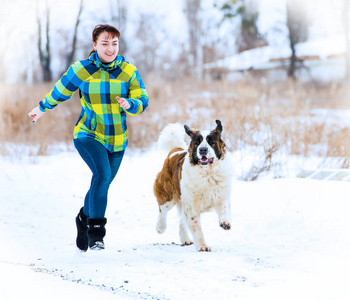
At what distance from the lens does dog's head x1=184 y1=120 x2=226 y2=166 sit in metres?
4.42

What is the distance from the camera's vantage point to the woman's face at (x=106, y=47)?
13.0 ft

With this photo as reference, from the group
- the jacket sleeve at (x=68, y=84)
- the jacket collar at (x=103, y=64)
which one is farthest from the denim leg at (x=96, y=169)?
the jacket collar at (x=103, y=64)

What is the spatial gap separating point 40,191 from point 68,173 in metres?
1.22

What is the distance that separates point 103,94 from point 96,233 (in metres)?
1.17

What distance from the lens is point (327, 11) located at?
29578 millimetres

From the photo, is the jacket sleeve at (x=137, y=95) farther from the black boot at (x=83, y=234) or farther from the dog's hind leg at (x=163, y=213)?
the dog's hind leg at (x=163, y=213)

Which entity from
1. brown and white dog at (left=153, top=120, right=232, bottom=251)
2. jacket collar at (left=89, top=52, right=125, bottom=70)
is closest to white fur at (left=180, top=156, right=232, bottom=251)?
brown and white dog at (left=153, top=120, right=232, bottom=251)

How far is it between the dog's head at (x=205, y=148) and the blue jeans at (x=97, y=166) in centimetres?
70

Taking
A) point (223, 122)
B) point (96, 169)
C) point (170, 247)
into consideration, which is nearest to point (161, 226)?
point (170, 247)

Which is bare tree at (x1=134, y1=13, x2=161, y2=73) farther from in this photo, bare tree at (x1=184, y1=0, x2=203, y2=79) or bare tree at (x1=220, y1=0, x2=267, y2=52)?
bare tree at (x1=220, y1=0, x2=267, y2=52)

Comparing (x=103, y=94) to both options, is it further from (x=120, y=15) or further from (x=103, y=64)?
(x=120, y=15)

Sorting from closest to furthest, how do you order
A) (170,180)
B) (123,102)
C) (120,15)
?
(123,102) → (170,180) → (120,15)

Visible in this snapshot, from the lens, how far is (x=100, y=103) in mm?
3992

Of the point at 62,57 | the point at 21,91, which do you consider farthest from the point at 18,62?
the point at 21,91
